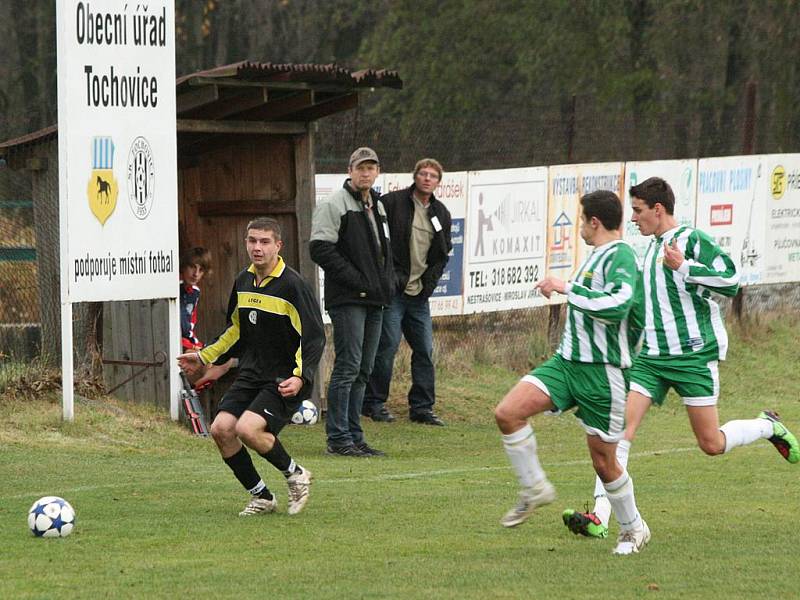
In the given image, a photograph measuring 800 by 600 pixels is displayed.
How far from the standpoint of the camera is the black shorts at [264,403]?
7.93 metres

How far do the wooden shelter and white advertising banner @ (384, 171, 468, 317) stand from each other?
1641mm

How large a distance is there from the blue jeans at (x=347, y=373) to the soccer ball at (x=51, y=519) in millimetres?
3617

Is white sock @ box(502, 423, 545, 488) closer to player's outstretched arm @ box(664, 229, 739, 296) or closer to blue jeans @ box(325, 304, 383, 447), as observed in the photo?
player's outstretched arm @ box(664, 229, 739, 296)

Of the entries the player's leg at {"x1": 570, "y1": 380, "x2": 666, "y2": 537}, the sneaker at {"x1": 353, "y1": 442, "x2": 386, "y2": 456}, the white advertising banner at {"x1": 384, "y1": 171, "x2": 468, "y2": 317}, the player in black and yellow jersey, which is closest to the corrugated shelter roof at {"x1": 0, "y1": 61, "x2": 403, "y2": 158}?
the white advertising banner at {"x1": 384, "y1": 171, "x2": 468, "y2": 317}

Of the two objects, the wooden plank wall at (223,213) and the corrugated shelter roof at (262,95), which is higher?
the corrugated shelter roof at (262,95)

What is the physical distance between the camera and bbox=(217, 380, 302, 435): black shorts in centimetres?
793

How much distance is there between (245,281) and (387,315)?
398 cm

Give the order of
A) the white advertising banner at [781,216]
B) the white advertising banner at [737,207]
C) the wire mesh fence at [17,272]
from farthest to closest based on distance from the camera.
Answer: the white advertising banner at [781,216] → the white advertising banner at [737,207] → the wire mesh fence at [17,272]

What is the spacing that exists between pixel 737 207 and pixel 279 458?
10.9 meters

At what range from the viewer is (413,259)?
480 inches

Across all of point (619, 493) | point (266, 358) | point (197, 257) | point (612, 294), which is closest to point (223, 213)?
point (197, 257)

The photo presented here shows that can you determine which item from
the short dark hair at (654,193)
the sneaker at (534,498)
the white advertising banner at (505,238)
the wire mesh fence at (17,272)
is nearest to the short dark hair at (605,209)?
the short dark hair at (654,193)

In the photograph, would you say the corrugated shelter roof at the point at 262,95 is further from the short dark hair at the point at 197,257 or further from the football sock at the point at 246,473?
the football sock at the point at 246,473

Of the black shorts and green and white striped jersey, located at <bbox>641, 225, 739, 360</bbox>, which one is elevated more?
green and white striped jersey, located at <bbox>641, 225, 739, 360</bbox>
